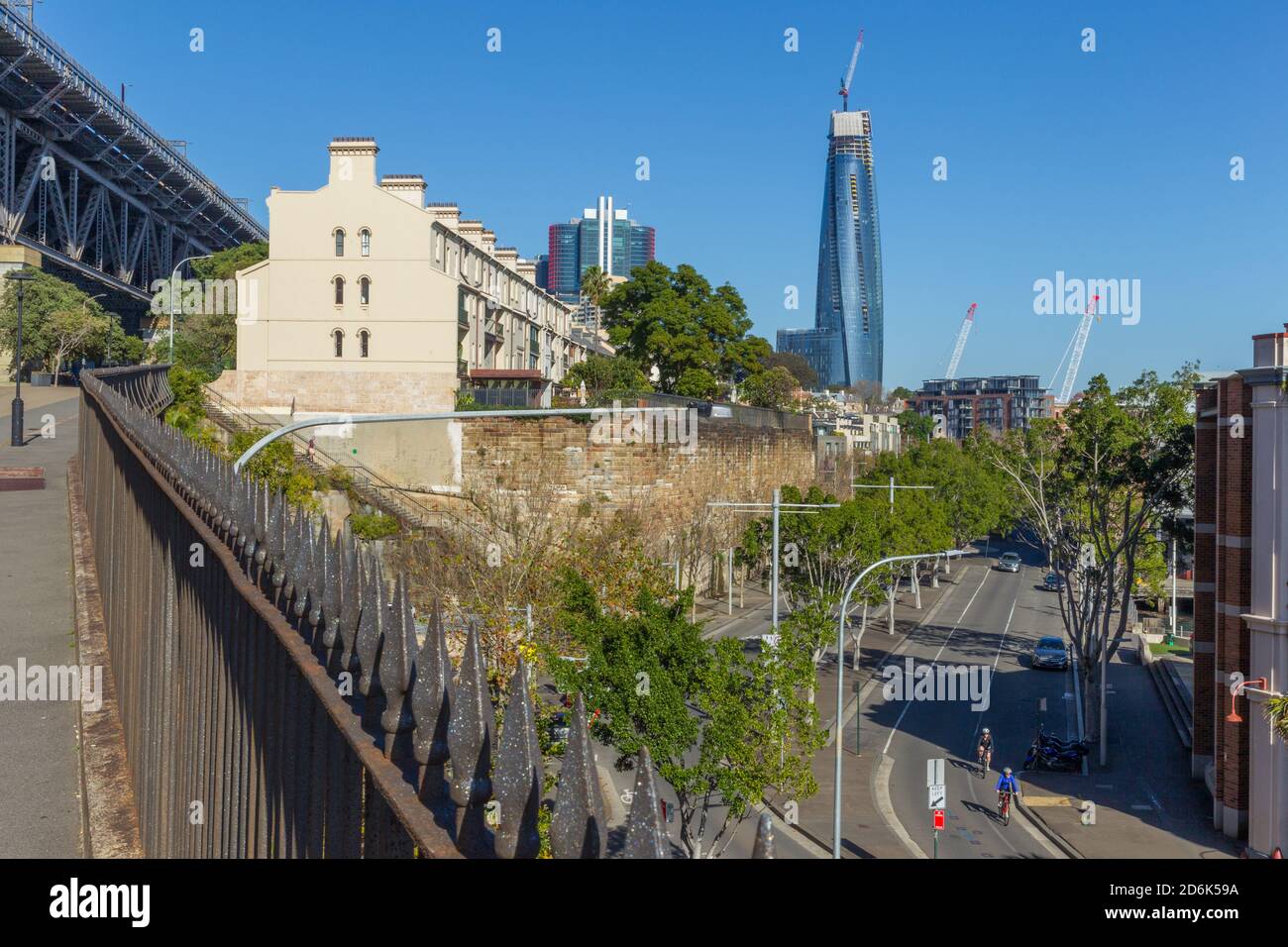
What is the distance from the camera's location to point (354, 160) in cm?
4919

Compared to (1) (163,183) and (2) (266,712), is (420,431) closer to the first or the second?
(2) (266,712)

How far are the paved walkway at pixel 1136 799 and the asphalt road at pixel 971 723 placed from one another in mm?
1093

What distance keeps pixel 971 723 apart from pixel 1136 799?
844 centimetres

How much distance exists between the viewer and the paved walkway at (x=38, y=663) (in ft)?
19.1

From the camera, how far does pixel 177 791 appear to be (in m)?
5.03

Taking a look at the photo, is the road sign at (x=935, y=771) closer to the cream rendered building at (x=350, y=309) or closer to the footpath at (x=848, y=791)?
the footpath at (x=848, y=791)

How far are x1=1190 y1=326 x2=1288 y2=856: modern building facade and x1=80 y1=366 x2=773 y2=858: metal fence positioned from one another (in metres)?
24.9

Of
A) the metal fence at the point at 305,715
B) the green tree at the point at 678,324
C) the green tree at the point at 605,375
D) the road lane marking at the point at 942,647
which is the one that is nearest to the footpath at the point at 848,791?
the road lane marking at the point at 942,647

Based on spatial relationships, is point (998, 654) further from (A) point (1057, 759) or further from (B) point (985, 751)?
(B) point (985, 751)

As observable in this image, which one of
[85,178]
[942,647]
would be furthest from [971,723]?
[85,178]

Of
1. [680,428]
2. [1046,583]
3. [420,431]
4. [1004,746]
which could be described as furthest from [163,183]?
[1004,746]
